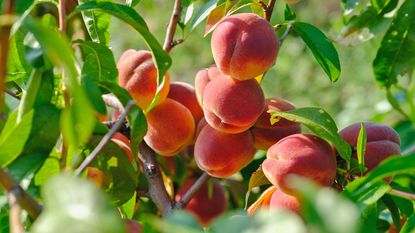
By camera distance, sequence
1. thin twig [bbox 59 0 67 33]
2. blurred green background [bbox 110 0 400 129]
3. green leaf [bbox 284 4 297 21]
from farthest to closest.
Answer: blurred green background [bbox 110 0 400 129] < green leaf [bbox 284 4 297 21] < thin twig [bbox 59 0 67 33]

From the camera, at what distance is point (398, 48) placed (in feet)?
3.06

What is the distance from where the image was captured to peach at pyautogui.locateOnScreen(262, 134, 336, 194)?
640 mm

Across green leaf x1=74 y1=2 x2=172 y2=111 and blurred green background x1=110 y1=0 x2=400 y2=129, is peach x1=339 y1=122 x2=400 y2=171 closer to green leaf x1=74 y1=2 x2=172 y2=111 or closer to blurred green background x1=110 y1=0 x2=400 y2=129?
green leaf x1=74 y1=2 x2=172 y2=111

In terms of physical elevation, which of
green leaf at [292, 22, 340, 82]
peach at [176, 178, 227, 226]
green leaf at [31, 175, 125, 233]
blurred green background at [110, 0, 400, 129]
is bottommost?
blurred green background at [110, 0, 400, 129]

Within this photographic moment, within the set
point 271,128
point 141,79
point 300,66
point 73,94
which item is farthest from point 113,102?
point 300,66

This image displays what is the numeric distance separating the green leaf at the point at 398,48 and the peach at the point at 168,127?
28 centimetres

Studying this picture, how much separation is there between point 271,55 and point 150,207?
281 millimetres

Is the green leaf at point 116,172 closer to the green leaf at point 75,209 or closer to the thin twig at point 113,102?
the thin twig at point 113,102

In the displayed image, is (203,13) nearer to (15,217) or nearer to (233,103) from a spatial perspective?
(233,103)

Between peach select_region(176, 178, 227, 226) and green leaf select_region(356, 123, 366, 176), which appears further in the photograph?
peach select_region(176, 178, 227, 226)

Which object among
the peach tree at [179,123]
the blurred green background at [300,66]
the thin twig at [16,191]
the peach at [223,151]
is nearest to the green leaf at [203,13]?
the peach tree at [179,123]

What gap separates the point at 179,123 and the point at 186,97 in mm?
43

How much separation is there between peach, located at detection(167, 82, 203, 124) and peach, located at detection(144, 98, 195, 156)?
0.05 feet

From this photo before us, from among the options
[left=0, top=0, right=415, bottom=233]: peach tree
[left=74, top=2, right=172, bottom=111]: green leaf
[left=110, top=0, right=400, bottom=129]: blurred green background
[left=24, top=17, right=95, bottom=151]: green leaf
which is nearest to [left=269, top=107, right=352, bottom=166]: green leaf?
[left=0, top=0, right=415, bottom=233]: peach tree
